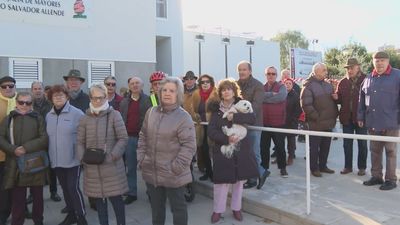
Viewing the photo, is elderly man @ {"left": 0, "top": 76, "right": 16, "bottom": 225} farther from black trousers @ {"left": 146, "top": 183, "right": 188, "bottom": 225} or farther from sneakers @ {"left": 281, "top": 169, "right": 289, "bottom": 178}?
sneakers @ {"left": 281, "top": 169, "right": 289, "bottom": 178}

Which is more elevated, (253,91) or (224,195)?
(253,91)

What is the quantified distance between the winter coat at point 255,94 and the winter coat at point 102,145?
177cm

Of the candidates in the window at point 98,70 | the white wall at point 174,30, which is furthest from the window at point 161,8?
the window at point 98,70

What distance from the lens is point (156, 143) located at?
12.3 ft

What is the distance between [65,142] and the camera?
4469 mm

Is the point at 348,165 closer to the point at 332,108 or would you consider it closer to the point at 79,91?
the point at 332,108

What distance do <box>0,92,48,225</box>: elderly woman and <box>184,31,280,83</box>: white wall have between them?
16.5 meters

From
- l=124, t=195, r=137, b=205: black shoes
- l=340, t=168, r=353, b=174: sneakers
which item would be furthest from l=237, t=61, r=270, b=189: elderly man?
l=124, t=195, r=137, b=205: black shoes

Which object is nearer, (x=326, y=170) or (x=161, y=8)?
(x=326, y=170)

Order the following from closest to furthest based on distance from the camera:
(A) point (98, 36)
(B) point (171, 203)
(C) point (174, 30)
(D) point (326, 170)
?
1. (B) point (171, 203)
2. (D) point (326, 170)
3. (A) point (98, 36)
4. (C) point (174, 30)

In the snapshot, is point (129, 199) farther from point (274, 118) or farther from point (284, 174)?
point (274, 118)

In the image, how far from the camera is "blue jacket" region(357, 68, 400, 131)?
16.9 ft

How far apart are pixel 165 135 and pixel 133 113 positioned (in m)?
1.87

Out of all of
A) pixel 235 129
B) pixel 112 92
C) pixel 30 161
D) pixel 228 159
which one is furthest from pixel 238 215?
pixel 112 92
